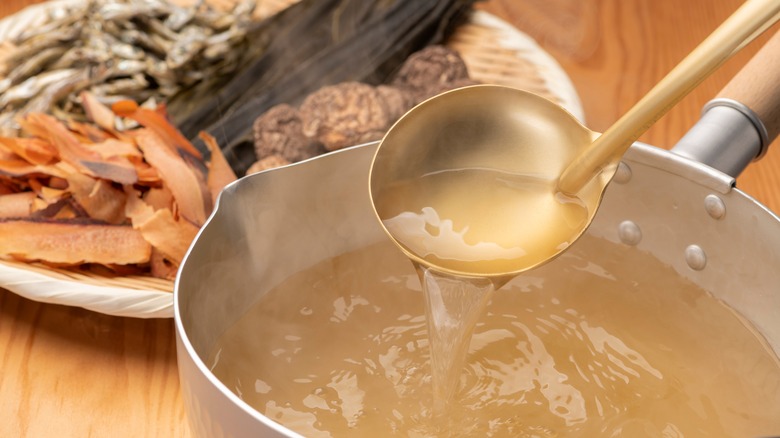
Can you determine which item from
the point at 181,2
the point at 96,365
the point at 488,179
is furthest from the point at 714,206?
the point at 181,2

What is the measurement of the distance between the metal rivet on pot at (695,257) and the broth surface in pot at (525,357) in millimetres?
22

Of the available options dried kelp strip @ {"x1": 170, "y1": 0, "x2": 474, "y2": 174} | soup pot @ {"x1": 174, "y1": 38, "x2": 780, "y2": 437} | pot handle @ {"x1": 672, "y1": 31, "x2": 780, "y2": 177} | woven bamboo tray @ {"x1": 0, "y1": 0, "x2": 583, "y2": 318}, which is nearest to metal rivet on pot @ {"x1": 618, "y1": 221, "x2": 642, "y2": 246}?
soup pot @ {"x1": 174, "y1": 38, "x2": 780, "y2": 437}

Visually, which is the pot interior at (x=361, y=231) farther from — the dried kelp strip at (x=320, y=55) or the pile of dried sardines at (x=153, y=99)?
the dried kelp strip at (x=320, y=55)

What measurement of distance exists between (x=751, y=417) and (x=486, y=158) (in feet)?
0.99

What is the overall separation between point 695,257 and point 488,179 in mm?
210

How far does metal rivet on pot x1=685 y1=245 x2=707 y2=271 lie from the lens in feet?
2.74

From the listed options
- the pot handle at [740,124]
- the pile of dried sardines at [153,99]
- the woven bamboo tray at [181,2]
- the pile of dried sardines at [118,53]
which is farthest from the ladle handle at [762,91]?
the pile of dried sardines at [118,53]

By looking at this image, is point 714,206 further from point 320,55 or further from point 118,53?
point 118,53

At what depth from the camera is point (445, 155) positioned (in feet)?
2.61

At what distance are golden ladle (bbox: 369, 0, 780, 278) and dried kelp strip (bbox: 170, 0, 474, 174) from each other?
561 millimetres

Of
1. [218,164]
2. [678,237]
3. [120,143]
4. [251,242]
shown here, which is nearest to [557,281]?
[678,237]

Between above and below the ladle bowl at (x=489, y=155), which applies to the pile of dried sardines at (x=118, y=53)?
below

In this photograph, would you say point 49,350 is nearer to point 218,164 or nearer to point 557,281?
point 218,164

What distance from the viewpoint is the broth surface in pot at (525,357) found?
2.49 feet
